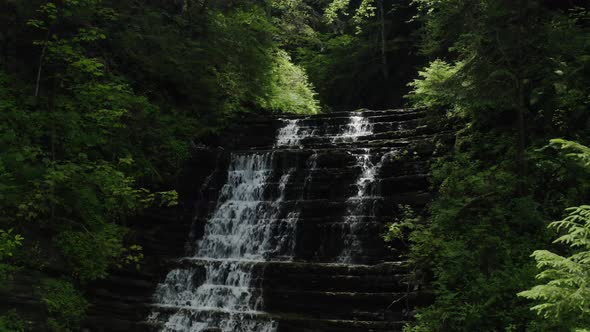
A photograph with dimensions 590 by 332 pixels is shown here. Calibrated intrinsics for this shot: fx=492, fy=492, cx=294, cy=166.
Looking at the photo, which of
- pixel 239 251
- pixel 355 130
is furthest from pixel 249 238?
pixel 355 130

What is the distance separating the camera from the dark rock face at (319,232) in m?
11.8

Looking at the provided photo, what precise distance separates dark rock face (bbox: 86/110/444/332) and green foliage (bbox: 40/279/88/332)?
473mm

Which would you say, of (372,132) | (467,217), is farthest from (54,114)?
(372,132)

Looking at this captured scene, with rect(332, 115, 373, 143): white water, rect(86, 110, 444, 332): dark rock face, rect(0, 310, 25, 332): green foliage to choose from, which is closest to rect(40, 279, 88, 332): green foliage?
rect(86, 110, 444, 332): dark rock face

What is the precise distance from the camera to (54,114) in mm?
12047

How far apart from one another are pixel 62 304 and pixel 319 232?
22.4 feet

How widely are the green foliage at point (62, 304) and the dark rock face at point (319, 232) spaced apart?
47cm

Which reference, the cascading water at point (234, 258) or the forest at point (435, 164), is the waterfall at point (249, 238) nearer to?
the cascading water at point (234, 258)

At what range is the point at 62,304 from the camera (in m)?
11.4

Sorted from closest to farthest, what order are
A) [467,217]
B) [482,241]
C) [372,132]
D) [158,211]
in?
[482,241] < [467,217] < [158,211] < [372,132]

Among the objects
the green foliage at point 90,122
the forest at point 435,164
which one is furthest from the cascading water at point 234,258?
the forest at point 435,164

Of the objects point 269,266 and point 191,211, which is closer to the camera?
point 269,266

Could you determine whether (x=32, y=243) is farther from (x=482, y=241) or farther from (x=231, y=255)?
(x=482, y=241)

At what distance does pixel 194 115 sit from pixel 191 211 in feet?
16.6
